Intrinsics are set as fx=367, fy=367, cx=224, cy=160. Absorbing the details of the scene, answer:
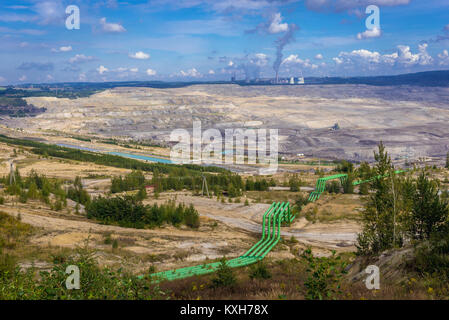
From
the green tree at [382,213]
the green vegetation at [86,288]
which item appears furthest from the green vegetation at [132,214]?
the green vegetation at [86,288]

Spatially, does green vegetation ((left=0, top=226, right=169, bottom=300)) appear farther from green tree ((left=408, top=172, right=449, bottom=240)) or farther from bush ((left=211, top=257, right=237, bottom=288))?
green tree ((left=408, top=172, right=449, bottom=240))

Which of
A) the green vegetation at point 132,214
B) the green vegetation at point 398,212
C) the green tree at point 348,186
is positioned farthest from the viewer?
the green tree at point 348,186

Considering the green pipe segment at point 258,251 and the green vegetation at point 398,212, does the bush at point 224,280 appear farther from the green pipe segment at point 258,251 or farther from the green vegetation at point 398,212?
the green vegetation at point 398,212

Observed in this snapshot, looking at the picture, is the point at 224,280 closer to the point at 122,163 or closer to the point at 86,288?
the point at 86,288

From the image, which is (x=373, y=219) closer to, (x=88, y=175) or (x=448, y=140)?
(x=88, y=175)

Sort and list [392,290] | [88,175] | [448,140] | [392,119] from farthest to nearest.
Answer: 1. [392,119]
2. [448,140]
3. [88,175]
4. [392,290]

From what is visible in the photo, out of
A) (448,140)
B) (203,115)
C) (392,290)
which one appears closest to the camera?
(392,290)

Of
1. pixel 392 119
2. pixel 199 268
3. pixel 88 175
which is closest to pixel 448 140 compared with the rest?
pixel 392 119

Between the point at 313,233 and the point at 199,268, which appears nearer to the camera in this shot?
the point at 199,268
